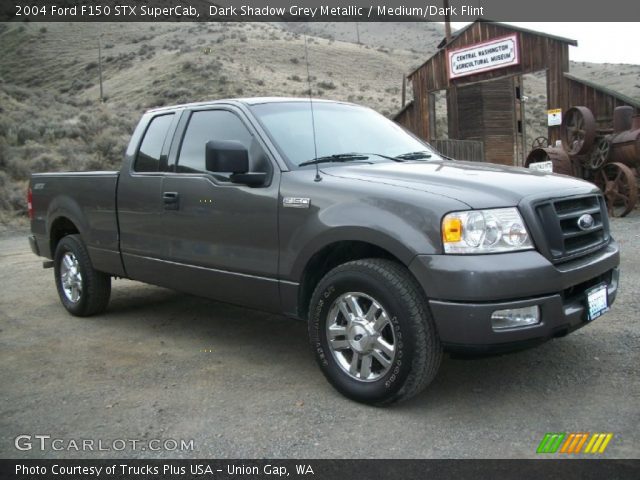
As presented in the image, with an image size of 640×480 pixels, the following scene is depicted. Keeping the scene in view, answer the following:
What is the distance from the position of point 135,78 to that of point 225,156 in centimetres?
4240

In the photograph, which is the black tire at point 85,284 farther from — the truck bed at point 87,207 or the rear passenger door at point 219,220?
the rear passenger door at point 219,220

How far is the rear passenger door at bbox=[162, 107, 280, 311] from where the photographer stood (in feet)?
13.3

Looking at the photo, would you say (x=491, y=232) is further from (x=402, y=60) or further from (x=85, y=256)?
(x=402, y=60)

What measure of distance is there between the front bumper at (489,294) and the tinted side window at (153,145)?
2.72 m

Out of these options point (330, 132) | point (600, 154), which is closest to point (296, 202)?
point (330, 132)

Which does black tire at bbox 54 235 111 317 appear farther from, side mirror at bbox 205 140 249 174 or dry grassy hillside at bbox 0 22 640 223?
dry grassy hillside at bbox 0 22 640 223

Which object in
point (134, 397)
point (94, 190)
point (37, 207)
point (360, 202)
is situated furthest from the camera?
point (37, 207)

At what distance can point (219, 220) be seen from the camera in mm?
4309

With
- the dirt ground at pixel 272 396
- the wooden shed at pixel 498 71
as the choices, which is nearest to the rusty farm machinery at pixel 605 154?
the wooden shed at pixel 498 71

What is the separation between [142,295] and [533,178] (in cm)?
473

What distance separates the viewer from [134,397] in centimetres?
390

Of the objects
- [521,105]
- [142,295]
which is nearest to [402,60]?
[521,105]

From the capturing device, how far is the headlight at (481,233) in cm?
318

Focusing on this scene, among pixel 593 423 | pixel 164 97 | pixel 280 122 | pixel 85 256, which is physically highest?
pixel 164 97
